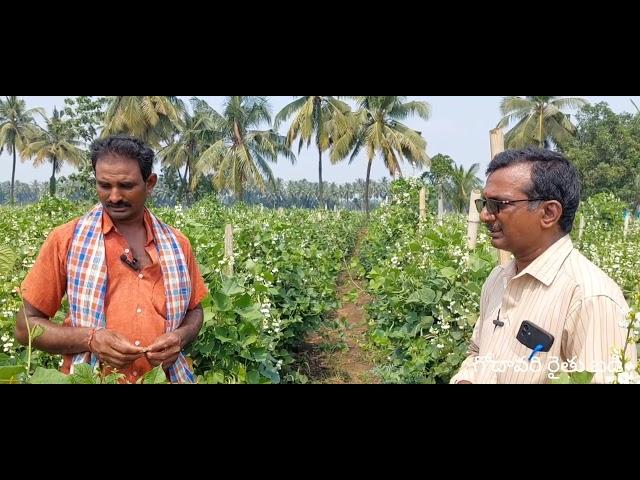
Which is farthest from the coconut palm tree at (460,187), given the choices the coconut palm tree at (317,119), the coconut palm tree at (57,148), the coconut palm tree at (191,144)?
the coconut palm tree at (57,148)

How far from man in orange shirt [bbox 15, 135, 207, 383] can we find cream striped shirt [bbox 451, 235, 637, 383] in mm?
1068

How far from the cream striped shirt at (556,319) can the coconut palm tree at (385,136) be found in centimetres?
3388

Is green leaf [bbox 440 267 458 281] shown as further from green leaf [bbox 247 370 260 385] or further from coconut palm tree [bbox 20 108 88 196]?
coconut palm tree [bbox 20 108 88 196]

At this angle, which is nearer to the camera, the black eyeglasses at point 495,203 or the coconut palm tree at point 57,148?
the black eyeglasses at point 495,203

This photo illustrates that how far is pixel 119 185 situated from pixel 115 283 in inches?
13.6

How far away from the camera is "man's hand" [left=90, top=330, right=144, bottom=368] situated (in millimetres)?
1727

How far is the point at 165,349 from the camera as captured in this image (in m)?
1.86

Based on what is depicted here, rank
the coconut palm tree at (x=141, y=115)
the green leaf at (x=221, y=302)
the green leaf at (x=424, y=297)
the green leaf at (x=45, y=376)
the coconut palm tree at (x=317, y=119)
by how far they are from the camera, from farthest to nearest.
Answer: the coconut palm tree at (x=317, y=119) < the coconut palm tree at (x=141, y=115) < the green leaf at (x=424, y=297) < the green leaf at (x=221, y=302) < the green leaf at (x=45, y=376)

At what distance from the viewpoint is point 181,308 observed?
1.98m

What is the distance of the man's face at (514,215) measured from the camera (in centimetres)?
163

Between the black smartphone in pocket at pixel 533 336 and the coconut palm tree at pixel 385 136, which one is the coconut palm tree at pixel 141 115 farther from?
the black smartphone in pocket at pixel 533 336

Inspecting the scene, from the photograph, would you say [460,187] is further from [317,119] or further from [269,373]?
[269,373]

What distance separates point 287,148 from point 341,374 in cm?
3438

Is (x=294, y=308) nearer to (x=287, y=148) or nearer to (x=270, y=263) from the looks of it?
(x=270, y=263)
